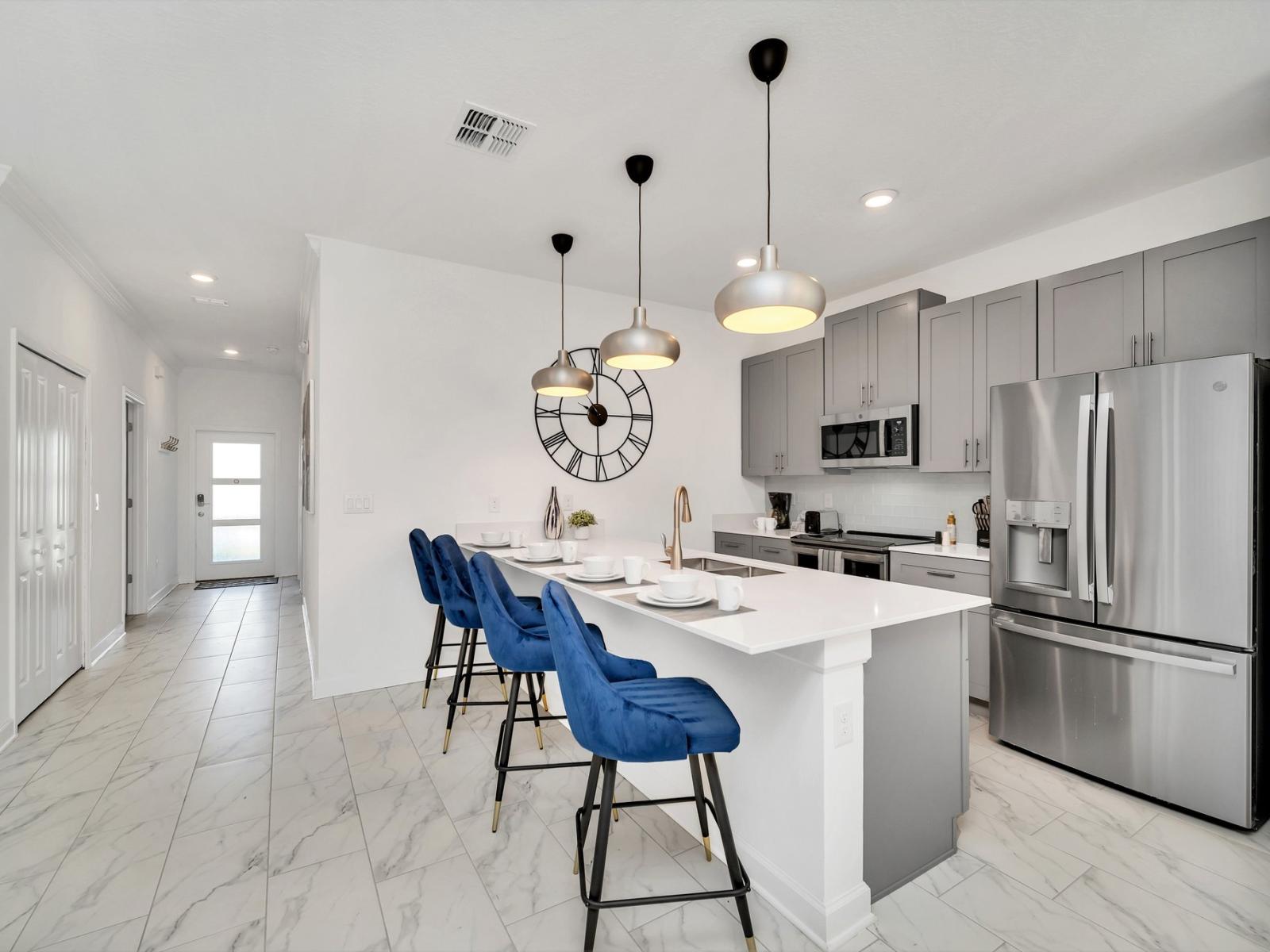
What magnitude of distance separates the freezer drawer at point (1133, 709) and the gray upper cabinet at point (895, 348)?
1621mm

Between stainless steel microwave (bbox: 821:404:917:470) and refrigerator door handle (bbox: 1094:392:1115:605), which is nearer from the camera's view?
refrigerator door handle (bbox: 1094:392:1115:605)

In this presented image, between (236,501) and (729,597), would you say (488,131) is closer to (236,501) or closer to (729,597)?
(729,597)

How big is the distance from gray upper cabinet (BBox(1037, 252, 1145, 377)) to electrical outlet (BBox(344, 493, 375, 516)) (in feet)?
12.8

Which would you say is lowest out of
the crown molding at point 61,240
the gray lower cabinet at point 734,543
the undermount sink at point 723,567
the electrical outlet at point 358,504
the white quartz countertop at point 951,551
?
the gray lower cabinet at point 734,543

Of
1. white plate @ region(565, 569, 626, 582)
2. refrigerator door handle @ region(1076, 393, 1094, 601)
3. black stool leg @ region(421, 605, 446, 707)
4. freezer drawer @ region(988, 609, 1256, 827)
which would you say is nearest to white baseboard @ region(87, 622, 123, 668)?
black stool leg @ region(421, 605, 446, 707)

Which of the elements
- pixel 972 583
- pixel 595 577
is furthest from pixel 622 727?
pixel 972 583

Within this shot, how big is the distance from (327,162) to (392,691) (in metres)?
2.93

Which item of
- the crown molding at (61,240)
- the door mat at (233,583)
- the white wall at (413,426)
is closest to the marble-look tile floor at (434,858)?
the white wall at (413,426)

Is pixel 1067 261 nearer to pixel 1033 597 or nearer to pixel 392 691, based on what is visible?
pixel 1033 597

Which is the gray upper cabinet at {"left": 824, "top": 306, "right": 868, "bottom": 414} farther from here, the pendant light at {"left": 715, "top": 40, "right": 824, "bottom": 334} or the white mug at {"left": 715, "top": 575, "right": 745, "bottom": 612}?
the white mug at {"left": 715, "top": 575, "right": 745, "bottom": 612}

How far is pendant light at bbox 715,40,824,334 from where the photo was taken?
70.9 inches

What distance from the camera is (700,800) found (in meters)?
1.74

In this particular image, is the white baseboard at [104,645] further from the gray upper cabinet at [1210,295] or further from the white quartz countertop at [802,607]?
the gray upper cabinet at [1210,295]

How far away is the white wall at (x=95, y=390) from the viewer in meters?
2.98
